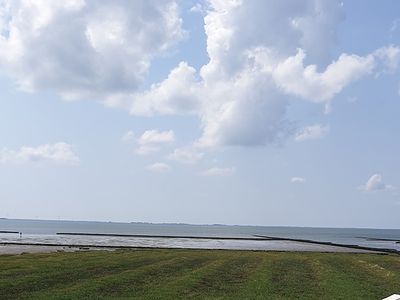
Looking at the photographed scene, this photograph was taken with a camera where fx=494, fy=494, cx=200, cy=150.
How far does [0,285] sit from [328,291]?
17819 millimetres

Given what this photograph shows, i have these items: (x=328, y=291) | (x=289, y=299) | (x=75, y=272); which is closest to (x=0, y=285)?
(x=75, y=272)

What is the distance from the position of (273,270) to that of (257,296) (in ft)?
51.2

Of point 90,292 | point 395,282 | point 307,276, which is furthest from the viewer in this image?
point 307,276

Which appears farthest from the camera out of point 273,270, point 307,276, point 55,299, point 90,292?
point 273,270

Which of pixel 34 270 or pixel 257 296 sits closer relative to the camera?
pixel 257 296

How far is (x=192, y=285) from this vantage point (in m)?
28.5

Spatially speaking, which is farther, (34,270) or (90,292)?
(34,270)

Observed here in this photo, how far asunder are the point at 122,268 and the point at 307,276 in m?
13.9

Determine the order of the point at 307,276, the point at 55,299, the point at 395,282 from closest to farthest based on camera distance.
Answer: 1. the point at 55,299
2. the point at 395,282
3. the point at 307,276

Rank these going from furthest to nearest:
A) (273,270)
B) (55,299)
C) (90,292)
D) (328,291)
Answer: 1. (273,270)
2. (328,291)
3. (90,292)
4. (55,299)

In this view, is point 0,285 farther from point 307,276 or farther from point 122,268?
point 307,276

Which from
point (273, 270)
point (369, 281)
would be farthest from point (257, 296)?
point (273, 270)

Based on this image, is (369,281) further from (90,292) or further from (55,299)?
(55,299)

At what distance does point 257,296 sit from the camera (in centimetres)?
2500
